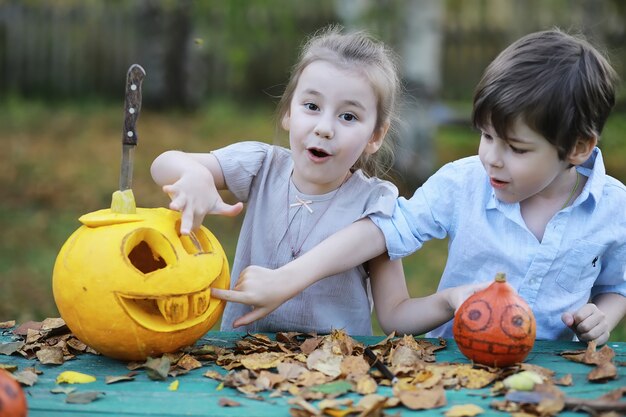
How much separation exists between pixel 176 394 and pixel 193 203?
1.92ft

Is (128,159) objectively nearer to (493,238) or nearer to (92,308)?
(92,308)

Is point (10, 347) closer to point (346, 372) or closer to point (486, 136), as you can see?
point (346, 372)

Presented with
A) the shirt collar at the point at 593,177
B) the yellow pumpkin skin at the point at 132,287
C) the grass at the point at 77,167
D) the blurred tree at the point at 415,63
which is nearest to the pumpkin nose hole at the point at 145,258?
the yellow pumpkin skin at the point at 132,287

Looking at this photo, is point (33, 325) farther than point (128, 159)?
Yes

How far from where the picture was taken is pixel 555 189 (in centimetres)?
291

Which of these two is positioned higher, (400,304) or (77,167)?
(400,304)

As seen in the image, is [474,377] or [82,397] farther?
[474,377]

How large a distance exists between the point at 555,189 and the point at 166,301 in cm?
136

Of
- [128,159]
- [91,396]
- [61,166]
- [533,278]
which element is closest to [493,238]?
[533,278]

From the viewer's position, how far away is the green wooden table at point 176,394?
6.87 ft

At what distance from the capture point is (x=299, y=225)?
2994 millimetres

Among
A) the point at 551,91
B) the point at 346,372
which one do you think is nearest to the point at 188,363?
the point at 346,372

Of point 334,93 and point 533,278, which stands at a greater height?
point 334,93

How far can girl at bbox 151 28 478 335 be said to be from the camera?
9.16 ft
